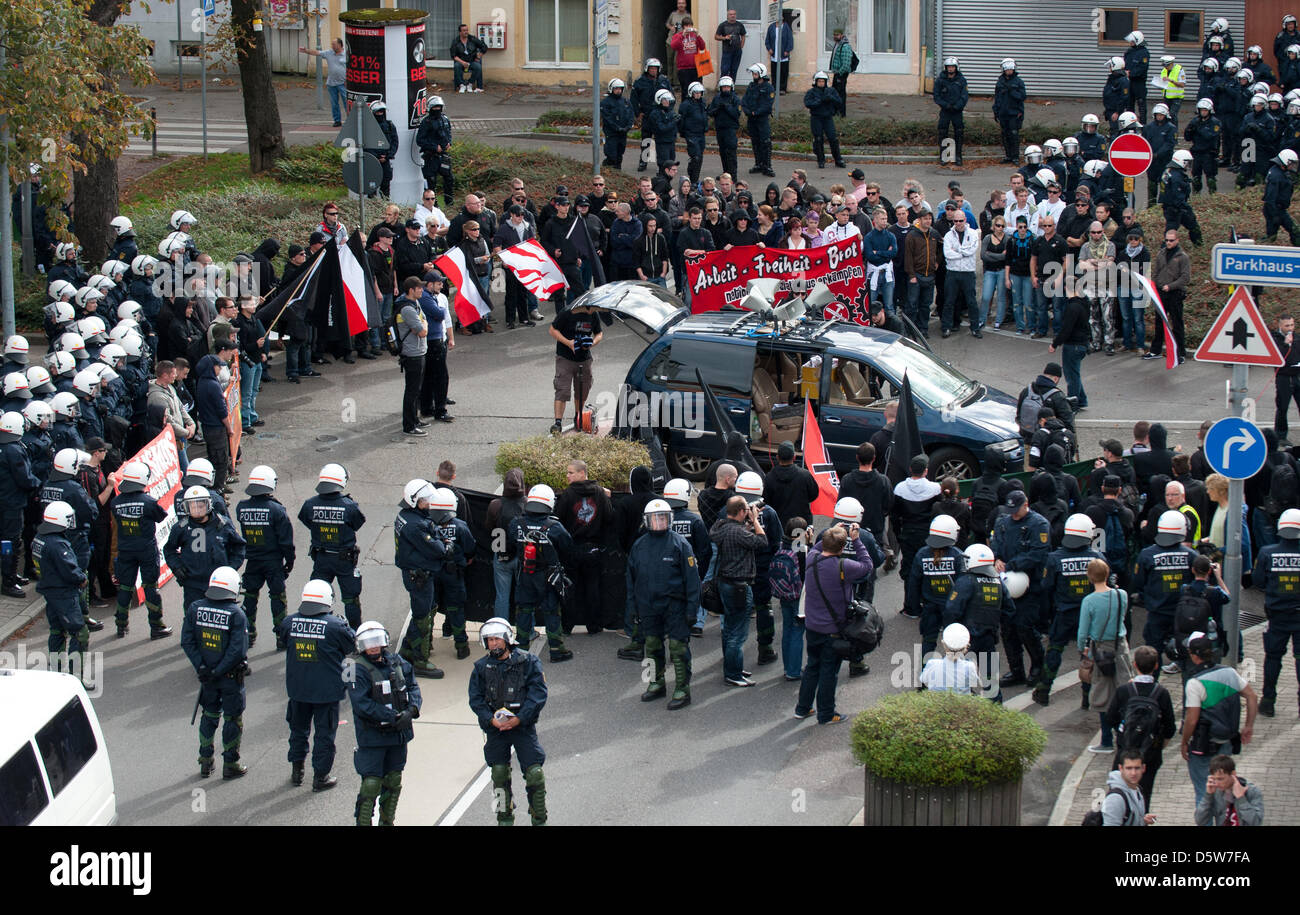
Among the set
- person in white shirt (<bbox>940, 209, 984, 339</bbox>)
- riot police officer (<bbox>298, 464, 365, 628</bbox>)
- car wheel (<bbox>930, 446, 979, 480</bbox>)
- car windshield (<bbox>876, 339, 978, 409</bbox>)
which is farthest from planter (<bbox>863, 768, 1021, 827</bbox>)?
person in white shirt (<bbox>940, 209, 984, 339</bbox>)

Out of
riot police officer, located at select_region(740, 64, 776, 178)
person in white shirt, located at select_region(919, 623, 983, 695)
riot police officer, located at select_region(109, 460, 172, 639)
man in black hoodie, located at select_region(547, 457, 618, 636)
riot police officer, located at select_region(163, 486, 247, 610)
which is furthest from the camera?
riot police officer, located at select_region(740, 64, 776, 178)

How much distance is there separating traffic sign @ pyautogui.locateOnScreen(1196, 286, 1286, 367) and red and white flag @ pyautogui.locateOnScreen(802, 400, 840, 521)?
154 inches

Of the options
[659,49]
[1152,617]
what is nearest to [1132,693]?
[1152,617]

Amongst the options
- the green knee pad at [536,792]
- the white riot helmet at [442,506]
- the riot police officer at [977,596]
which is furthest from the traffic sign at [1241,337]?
the white riot helmet at [442,506]

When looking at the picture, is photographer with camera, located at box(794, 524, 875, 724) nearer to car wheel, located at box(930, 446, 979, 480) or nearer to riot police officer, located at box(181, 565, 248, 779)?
car wheel, located at box(930, 446, 979, 480)

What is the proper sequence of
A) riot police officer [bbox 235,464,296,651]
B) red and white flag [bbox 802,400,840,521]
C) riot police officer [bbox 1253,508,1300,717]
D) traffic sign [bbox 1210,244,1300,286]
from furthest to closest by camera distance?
red and white flag [bbox 802,400,840,521] < riot police officer [bbox 235,464,296,651] < riot police officer [bbox 1253,508,1300,717] < traffic sign [bbox 1210,244,1300,286]

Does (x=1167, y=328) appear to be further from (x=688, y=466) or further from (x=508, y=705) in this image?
(x=508, y=705)

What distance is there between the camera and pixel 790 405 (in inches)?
664

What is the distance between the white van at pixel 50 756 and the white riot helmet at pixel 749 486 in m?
5.48

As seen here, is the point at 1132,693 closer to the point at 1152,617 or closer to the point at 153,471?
the point at 1152,617

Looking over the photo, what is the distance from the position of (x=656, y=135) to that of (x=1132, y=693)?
17.7m

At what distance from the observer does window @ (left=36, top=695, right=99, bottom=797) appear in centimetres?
991

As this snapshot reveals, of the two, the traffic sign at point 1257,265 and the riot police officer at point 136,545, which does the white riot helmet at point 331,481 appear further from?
the traffic sign at point 1257,265

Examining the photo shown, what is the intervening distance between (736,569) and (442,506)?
2.43 meters
